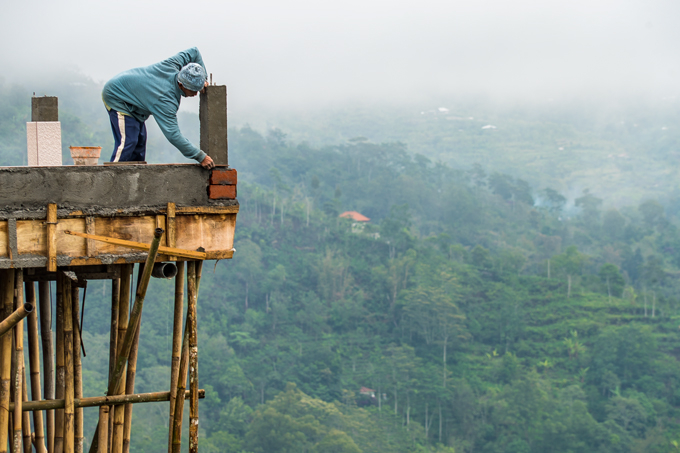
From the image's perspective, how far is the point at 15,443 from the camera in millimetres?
3473

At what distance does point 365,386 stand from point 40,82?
5547 centimetres

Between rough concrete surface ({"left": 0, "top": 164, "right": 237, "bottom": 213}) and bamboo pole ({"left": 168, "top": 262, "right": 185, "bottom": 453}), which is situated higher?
rough concrete surface ({"left": 0, "top": 164, "right": 237, "bottom": 213})

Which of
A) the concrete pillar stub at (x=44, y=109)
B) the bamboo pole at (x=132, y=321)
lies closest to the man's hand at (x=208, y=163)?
the bamboo pole at (x=132, y=321)

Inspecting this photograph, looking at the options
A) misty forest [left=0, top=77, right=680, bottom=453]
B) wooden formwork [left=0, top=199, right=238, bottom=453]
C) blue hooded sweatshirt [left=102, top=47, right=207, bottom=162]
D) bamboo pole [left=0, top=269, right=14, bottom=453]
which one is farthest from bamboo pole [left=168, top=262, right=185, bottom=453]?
misty forest [left=0, top=77, right=680, bottom=453]

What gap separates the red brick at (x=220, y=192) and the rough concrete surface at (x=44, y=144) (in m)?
1.34

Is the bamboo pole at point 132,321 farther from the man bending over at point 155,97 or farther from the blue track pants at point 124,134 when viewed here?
the blue track pants at point 124,134

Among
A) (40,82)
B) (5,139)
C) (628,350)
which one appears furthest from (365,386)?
(40,82)

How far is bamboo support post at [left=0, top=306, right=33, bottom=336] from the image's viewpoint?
9.82ft

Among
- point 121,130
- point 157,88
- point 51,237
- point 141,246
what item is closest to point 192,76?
point 157,88

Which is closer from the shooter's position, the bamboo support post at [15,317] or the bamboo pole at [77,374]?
the bamboo support post at [15,317]

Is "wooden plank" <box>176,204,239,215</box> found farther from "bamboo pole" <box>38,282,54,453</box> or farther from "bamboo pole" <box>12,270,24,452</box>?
"bamboo pole" <box>38,282,54,453</box>

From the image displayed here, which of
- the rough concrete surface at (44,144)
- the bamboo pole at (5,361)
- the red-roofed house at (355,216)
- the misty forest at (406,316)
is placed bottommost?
the misty forest at (406,316)

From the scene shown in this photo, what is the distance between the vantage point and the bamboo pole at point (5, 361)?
131 inches

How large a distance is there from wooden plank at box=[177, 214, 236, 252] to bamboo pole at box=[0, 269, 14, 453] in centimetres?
77
